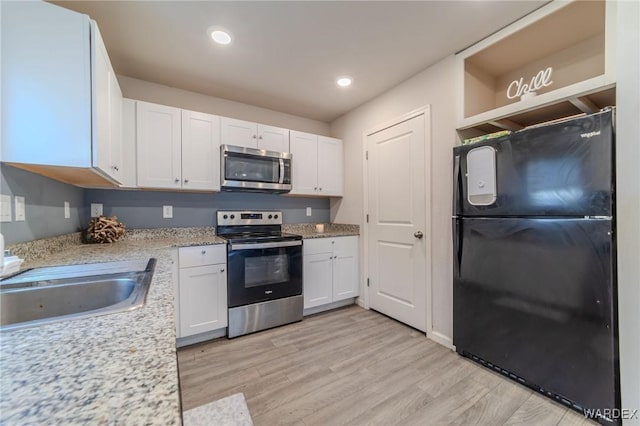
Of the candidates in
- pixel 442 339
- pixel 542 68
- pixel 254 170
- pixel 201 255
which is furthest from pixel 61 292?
pixel 542 68

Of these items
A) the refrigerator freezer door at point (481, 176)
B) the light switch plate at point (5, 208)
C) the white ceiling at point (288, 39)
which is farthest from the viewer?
the refrigerator freezer door at point (481, 176)

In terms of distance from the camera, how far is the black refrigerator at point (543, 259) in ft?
4.28

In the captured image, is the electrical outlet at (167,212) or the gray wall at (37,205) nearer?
the gray wall at (37,205)

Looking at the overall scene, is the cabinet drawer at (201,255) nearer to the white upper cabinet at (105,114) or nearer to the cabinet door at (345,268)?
the white upper cabinet at (105,114)

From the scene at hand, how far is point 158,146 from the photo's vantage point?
7.36 ft

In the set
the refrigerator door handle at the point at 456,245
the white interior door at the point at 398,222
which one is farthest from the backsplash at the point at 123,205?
A: the refrigerator door handle at the point at 456,245

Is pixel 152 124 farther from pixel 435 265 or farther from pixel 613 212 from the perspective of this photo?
pixel 613 212

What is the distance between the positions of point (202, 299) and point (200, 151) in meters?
1.34

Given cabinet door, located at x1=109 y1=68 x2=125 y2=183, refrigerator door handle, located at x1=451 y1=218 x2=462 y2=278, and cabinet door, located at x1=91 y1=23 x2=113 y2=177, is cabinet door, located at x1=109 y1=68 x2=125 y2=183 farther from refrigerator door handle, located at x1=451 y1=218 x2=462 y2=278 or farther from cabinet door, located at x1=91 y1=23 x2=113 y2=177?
refrigerator door handle, located at x1=451 y1=218 x2=462 y2=278

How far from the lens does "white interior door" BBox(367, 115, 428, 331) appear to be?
7.61 ft

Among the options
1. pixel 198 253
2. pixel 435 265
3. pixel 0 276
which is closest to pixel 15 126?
pixel 0 276

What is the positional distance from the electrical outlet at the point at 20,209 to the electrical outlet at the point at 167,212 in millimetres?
1202

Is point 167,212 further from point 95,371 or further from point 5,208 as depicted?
point 95,371

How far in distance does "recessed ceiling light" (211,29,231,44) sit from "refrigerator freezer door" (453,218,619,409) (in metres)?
2.14
